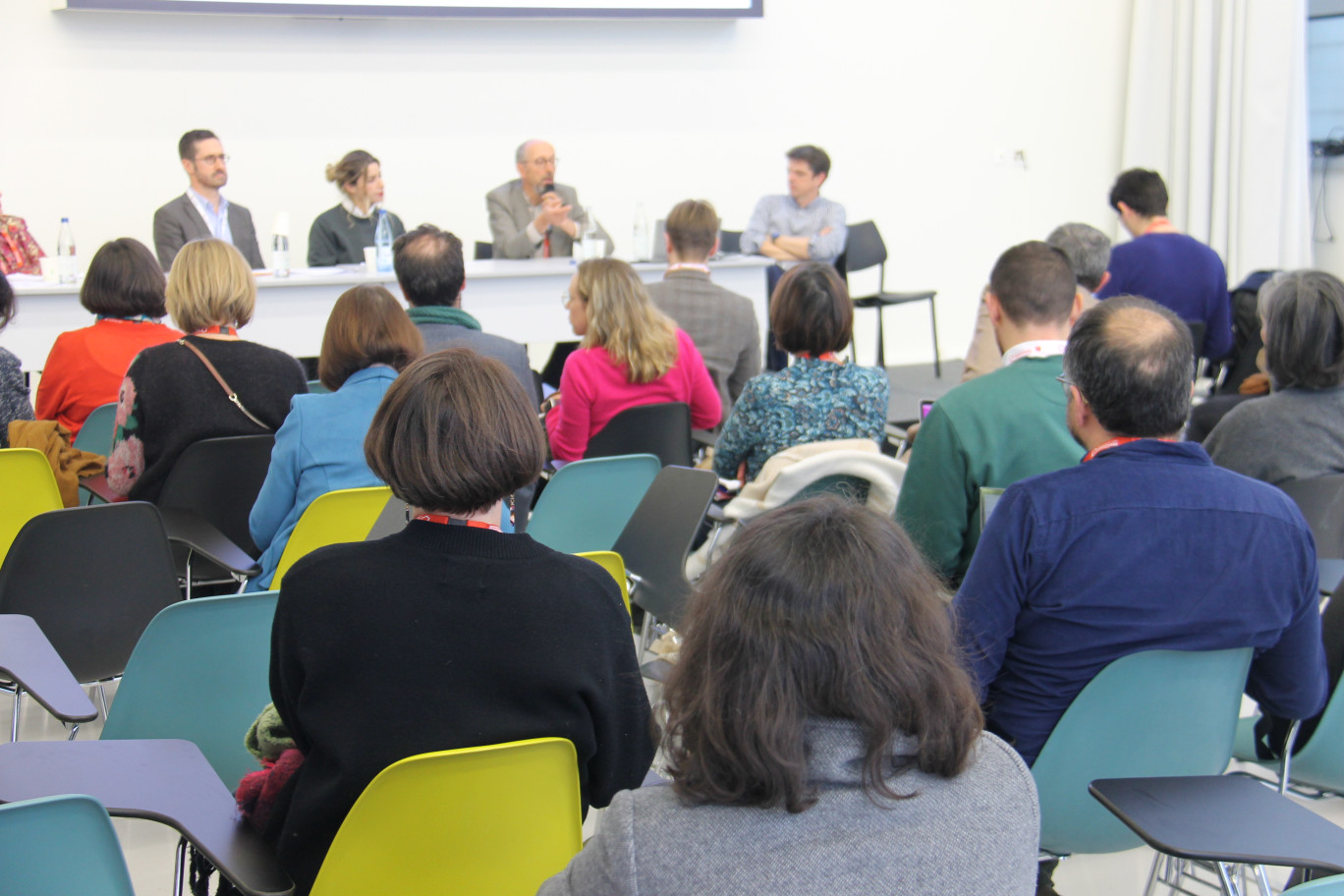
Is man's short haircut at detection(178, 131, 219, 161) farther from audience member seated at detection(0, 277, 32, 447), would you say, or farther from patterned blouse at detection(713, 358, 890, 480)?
patterned blouse at detection(713, 358, 890, 480)

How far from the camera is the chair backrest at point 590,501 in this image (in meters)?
2.45

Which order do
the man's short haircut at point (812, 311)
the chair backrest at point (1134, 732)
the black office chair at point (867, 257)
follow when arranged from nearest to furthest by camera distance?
1. the chair backrest at point (1134, 732)
2. the man's short haircut at point (812, 311)
3. the black office chair at point (867, 257)

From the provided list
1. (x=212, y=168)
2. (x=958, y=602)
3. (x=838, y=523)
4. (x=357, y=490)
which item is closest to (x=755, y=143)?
(x=212, y=168)

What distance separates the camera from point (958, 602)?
1.52 metres

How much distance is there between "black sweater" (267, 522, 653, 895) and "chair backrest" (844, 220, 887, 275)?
206 inches

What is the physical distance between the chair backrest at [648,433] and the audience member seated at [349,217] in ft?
9.10

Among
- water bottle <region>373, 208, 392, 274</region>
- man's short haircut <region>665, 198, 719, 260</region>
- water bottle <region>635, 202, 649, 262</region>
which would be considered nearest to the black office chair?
water bottle <region>635, 202, 649, 262</region>

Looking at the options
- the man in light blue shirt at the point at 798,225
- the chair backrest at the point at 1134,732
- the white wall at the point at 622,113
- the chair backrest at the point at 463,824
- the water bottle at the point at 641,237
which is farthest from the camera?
the man in light blue shirt at the point at 798,225

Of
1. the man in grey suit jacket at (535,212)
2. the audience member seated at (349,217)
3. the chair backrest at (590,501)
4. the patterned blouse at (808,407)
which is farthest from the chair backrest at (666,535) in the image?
the audience member seated at (349,217)

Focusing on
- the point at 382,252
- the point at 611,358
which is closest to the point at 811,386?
the point at 611,358

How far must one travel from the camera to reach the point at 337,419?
220cm

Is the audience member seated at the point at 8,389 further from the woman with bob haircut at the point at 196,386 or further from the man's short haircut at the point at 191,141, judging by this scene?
the man's short haircut at the point at 191,141

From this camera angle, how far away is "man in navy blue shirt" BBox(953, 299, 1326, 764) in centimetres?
146

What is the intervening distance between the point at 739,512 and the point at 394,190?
431 centimetres
